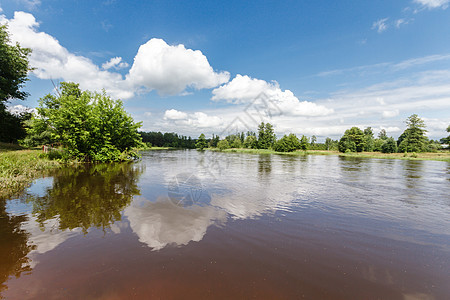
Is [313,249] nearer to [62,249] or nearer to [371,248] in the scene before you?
[371,248]

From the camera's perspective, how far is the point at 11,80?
27.0m

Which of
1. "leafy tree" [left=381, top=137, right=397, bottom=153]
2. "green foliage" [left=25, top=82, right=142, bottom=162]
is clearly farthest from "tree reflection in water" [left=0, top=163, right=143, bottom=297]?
"leafy tree" [left=381, top=137, right=397, bottom=153]

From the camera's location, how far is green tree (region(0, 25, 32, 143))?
81.3ft

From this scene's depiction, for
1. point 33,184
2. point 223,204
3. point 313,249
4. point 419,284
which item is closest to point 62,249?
point 223,204

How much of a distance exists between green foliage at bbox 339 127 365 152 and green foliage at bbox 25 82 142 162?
7712 cm

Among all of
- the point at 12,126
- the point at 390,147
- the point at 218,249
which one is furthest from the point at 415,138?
the point at 12,126

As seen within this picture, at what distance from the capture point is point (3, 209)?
7113 mm

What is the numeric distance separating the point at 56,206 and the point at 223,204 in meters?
6.80

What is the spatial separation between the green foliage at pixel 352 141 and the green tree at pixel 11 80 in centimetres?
9155

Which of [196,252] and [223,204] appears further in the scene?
[223,204]

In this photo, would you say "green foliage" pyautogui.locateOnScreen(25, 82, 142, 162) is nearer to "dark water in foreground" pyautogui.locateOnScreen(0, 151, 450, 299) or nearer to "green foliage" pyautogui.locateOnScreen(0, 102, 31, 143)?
"green foliage" pyautogui.locateOnScreen(0, 102, 31, 143)

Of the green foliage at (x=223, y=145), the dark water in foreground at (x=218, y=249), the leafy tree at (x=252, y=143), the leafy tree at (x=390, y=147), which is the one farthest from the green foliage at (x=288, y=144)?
the dark water in foreground at (x=218, y=249)

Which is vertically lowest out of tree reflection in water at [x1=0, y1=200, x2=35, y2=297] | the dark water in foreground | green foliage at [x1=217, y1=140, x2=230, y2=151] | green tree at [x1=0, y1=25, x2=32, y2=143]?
the dark water in foreground

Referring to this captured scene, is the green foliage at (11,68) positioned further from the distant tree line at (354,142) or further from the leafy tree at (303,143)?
the leafy tree at (303,143)
